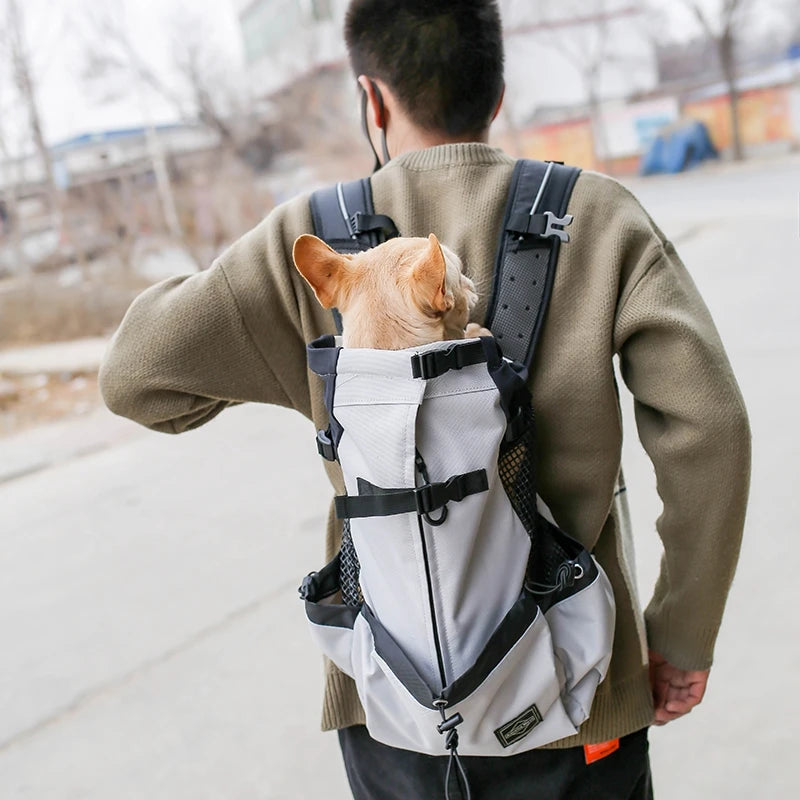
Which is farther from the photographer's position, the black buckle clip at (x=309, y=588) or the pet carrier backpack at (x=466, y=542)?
the black buckle clip at (x=309, y=588)

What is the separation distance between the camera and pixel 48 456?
516cm

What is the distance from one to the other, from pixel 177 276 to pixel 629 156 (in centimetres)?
2212

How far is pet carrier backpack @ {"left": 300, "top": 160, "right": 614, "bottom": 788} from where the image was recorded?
3.08 feet

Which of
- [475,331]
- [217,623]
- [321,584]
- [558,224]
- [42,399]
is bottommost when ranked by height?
[217,623]

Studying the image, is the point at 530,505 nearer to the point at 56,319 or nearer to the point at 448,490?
the point at 448,490

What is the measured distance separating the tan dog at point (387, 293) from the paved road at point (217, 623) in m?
1.61

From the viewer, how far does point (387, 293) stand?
1002 mm

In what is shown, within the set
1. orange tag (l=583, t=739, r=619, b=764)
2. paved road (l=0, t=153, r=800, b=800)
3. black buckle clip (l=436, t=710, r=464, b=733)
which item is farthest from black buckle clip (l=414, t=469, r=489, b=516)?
paved road (l=0, t=153, r=800, b=800)

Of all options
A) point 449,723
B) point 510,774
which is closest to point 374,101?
point 449,723

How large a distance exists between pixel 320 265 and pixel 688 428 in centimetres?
50

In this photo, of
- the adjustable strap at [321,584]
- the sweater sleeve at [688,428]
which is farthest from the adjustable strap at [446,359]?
the adjustable strap at [321,584]

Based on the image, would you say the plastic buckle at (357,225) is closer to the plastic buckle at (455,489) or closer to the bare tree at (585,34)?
the plastic buckle at (455,489)

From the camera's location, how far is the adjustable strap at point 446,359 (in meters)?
0.92

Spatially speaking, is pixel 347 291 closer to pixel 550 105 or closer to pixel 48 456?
pixel 48 456
